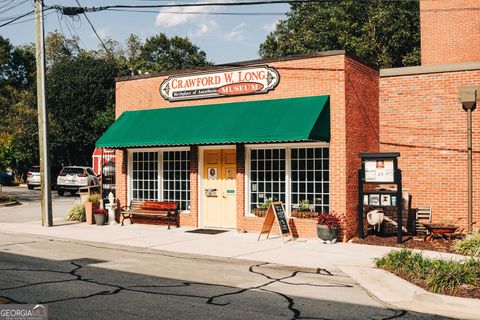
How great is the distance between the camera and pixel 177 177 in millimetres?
18250

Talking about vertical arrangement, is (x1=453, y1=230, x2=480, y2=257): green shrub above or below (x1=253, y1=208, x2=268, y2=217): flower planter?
below

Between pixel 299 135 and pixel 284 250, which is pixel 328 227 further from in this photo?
pixel 299 135

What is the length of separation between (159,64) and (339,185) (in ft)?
159

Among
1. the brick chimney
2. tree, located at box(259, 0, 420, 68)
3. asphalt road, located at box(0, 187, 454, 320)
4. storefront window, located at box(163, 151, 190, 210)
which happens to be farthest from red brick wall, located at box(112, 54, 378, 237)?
tree, located at box(259, 0, 420, 68)

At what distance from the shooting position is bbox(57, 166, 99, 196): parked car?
3419 cm

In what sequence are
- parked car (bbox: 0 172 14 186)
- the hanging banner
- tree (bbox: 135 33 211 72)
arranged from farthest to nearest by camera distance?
tree (bbox: 135 33 211 72) → parked car (bbox: 0 172 14 186) → the hanging banner

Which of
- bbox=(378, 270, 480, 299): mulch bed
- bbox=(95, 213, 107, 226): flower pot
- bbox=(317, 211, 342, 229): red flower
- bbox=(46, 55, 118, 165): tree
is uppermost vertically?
bbox=(46, 55, 118, 165): tree

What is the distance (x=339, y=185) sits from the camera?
14922mm

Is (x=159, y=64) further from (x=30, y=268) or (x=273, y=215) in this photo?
(x=30, y=268)

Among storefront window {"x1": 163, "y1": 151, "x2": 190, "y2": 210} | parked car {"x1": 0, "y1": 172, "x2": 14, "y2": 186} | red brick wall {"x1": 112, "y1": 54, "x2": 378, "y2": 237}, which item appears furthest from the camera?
parked car {"x1": 0, "y1": 172, "x2": 14, "y2": 186}

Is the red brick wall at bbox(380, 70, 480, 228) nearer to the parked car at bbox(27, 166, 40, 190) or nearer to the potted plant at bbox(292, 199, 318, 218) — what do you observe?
the potted plant at bbox(292, 199, 318, 218)

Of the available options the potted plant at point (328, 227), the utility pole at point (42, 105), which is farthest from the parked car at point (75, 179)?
the potted plant at point (328, 227)

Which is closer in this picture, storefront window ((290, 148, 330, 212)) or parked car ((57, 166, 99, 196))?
storefront window ((290, 148, 330, 212))

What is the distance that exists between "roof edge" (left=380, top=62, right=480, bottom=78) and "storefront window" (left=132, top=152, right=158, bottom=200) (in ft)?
27.3
